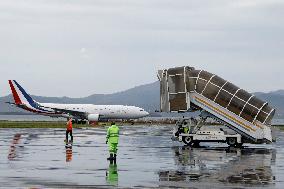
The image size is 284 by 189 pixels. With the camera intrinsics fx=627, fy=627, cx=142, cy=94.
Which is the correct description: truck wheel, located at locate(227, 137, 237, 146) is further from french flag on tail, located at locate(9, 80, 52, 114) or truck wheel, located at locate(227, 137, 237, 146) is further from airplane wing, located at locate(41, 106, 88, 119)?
french flag on tail, located at locate(9, 80, 52, 114)

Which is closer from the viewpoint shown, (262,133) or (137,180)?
(137,180)

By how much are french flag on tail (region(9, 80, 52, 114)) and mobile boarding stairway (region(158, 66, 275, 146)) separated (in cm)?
6579

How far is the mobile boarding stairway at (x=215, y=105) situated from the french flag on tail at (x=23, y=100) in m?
65.8

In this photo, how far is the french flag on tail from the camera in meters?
102

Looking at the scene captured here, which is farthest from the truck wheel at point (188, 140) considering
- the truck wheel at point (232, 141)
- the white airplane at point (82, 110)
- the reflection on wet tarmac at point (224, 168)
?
the white airplane at point (82, 110)

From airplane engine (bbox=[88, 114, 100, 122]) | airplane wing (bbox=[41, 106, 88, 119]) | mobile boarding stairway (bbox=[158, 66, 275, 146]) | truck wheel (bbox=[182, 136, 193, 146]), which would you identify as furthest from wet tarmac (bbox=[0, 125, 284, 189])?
airplane wing (bbox=[41, 106, 88, 119])

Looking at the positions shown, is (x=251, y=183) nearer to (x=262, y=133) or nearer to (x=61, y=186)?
(x=61, y=186)

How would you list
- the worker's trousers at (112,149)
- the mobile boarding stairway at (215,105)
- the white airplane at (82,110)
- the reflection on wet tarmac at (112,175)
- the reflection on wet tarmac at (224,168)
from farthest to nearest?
the white airplane at (82,110), the mobile boarding stairway at (215,105), the worker's trousers at (112,149), the reflection on wet tarmac at (224,168), the reflection on wet tarmac at (112,175)

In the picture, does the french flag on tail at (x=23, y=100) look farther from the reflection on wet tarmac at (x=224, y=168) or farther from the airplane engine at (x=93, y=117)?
the reflection on wet tarmac at (x=224, y=168)

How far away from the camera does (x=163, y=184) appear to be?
60.3ft

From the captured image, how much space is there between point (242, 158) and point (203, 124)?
10.3m

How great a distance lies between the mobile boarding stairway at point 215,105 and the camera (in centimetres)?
3694

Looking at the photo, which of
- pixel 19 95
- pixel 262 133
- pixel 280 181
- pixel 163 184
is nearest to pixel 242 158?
pixel 262 133

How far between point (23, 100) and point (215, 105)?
70.7 meters
